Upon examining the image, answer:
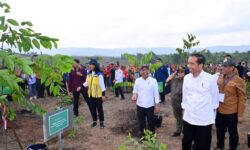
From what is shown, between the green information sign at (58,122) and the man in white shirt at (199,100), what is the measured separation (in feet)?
5.92

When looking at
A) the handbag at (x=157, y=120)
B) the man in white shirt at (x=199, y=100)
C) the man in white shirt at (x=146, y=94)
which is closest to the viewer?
the man in white shirt at (x=199, y=100)

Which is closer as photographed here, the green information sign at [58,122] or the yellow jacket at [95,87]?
the green information sign at [58,122]

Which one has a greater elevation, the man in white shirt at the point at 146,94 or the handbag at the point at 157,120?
the man in white shirt at the point at 146,94

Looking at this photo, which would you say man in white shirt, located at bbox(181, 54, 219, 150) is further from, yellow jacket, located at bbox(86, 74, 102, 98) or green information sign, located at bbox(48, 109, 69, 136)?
yellow jacket, located at bbox(86, 74, 102, 98)

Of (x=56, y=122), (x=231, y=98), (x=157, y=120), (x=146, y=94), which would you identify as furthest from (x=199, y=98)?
(x=157, y=120)

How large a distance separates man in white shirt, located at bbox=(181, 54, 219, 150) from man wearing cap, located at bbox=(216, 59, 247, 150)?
2.72ft

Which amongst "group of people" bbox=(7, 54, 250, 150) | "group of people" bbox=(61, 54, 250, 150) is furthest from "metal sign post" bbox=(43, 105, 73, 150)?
"group of people" bbox=(61, 54, 250, 150)

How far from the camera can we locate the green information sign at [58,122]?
403 cm

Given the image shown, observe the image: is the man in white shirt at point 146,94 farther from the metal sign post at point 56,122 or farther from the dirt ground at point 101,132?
the metal sign post at point 56,122

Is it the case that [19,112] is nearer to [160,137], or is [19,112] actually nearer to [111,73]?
[160,137]

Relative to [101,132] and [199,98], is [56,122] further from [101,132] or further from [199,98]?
[101,132]

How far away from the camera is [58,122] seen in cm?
422

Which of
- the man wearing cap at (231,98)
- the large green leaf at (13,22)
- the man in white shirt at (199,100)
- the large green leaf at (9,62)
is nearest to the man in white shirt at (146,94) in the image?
the man wearing cap at (231,98)

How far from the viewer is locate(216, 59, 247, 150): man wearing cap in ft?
17.0
